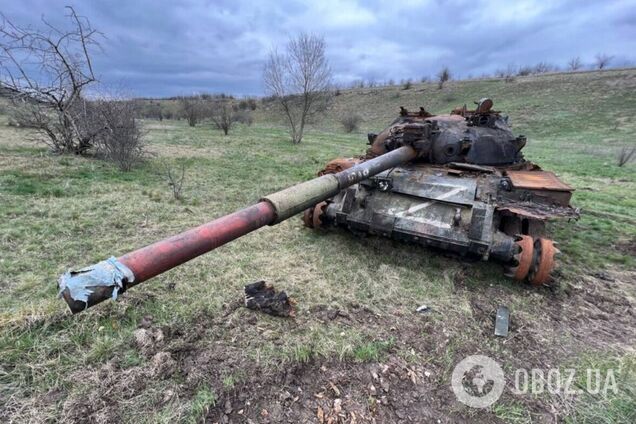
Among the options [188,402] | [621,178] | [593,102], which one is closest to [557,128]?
[593,102]

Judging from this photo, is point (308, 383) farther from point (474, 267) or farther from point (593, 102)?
point (593, 102)

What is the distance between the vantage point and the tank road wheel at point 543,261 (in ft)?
12.6

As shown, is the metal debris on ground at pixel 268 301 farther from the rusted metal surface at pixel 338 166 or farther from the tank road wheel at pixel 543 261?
the tank road wheel at pixel 543 261

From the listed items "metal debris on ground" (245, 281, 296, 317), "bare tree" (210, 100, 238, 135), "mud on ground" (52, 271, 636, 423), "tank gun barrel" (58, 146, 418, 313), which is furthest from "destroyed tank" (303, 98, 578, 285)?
"bare tree" (210, 100, 238, 135)

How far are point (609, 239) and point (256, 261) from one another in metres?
6.29

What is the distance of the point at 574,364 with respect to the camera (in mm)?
3002

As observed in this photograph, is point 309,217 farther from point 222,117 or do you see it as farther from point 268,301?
point 222,117

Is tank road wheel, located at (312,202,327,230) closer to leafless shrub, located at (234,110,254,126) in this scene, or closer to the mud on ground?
the mud on ground

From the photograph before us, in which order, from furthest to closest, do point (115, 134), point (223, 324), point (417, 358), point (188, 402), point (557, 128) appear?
point (557, 128)
point (115, 134)
point (223, 324)
point (417, 358)
point (188, 402)

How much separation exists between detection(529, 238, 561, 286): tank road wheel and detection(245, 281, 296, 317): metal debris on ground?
2.92 meters

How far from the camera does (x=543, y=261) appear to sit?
385cm

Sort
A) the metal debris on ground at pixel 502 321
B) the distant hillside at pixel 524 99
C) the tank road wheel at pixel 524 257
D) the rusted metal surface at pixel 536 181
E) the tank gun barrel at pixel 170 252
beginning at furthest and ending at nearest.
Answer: the distant hillside at pixel 524 99 < the rusted metal surface at pixel 536 181 < the tank road wheel at pixel 524 257 < the metal debris on ground at pixel 502 321 < the tank gun barrel at pixel 170 252

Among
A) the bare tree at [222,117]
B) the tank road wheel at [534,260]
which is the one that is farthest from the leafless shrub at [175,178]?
the bare tree at [222,117]

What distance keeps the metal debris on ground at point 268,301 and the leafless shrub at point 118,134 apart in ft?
26.4
